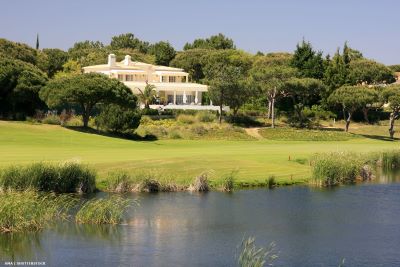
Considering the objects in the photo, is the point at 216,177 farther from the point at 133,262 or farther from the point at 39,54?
the point at 39,54

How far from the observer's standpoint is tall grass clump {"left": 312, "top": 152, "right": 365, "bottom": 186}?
4720 cm

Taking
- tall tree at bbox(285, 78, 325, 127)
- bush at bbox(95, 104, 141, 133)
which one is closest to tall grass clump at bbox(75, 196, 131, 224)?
bush at bbox(95, 104, 141, 133)

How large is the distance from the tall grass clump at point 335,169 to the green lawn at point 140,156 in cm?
148

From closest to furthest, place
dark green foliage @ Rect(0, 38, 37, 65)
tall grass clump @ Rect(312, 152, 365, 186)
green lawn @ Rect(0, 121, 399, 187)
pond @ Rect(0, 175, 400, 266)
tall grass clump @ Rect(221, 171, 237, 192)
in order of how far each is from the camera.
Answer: pond @ Rect(0, 175, 400, 266) < tall grass clump @ Rect(221, 171, 237, 192) < green lawn @ Rect(0, 121, 399, 187) < tall grass clump @ Rect(312, 152, 365, 186) < dark green foliage @ Rect(0, 38, 37, 65)

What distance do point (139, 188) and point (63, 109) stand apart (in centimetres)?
4606

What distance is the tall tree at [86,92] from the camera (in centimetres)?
7488

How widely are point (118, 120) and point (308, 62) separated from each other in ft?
140

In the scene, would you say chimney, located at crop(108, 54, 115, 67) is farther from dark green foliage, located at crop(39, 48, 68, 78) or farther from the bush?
the bush

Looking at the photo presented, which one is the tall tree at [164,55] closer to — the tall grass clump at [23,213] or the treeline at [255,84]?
the treeline at [255,84]

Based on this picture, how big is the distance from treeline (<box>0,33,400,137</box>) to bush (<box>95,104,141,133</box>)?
1556 mm

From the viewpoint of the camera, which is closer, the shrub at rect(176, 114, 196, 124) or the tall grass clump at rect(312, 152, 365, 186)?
the tall grass clump at rect(312, 152, 365, 186)

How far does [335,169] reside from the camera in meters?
47.9

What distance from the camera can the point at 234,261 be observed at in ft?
87.9

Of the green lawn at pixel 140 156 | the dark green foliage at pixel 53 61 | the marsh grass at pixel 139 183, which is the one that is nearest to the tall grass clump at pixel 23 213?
the marsh grass at pixel 139 183
